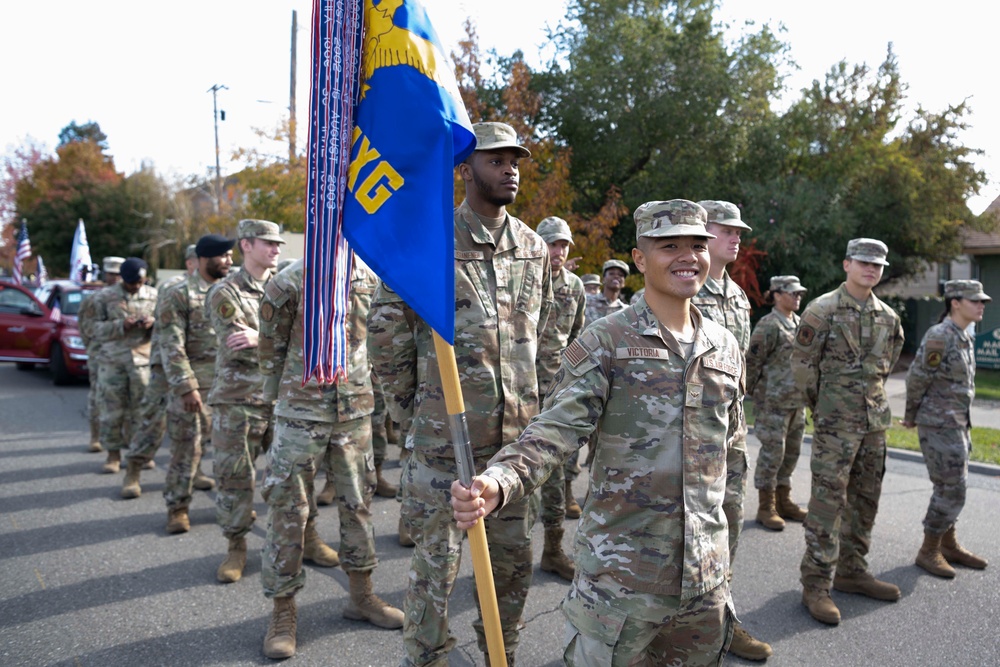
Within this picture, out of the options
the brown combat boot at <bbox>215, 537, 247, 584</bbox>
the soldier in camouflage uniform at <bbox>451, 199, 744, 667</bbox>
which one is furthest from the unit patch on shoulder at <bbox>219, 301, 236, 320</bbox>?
the soldier in camouflage uniform at <bbox>451, 199, 744, 667</bbox>

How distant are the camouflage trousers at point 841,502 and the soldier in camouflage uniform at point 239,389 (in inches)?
154

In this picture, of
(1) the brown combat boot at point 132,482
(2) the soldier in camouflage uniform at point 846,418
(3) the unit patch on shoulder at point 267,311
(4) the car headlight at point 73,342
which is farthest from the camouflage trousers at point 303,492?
(4) the car headlight at point 73,342

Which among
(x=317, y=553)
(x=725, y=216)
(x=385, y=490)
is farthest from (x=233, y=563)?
(x=725, y=216)

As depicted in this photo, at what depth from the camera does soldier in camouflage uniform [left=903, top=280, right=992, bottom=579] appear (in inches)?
217

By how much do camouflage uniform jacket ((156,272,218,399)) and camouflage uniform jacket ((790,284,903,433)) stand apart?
487 cm

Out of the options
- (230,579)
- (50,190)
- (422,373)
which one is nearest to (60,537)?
(230,579)

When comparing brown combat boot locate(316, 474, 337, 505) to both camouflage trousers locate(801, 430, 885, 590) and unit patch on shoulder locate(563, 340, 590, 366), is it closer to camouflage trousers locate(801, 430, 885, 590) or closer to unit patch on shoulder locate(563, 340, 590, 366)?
camouflage trousers locate(801, 430, 885, 590)

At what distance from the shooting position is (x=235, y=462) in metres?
5.47

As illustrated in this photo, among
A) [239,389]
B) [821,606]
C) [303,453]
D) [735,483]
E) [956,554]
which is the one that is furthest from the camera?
[956,554]

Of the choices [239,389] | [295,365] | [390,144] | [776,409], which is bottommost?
[776,409]

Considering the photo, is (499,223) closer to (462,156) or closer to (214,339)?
(462,156)

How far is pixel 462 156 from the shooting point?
3.02m

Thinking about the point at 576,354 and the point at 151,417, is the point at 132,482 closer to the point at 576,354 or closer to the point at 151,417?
the point at 151,417

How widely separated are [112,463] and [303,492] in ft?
17.3
